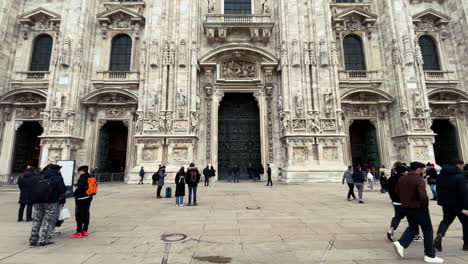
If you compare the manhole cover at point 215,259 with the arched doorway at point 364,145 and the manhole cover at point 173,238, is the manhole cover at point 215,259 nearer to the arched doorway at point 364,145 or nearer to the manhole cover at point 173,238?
the manhole cover at point 173,238

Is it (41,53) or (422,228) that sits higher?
(41,53)

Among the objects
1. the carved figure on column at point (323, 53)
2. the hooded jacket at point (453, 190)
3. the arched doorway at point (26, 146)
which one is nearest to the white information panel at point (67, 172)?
the hooded jacket at point (453, 190)

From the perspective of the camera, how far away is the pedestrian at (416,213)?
12.0 feet

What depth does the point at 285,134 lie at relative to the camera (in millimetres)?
17609

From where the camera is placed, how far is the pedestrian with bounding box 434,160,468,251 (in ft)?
13.3

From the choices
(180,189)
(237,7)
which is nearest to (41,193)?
(180,189)

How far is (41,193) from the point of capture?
4.56 m

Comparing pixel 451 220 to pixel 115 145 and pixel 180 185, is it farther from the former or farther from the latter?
pixel 115 145

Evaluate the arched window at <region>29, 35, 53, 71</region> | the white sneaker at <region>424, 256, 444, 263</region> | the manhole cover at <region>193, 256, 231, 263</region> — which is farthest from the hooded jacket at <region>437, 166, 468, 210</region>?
the arched window at <region>29, 35, 53, 71</region>

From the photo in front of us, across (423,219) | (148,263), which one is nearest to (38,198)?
(148,263)

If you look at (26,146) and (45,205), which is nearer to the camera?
(45,205)

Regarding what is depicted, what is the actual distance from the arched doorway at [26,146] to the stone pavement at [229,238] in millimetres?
15518

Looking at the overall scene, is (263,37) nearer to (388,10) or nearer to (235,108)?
(235,108)

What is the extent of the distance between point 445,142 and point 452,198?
2181 cm
